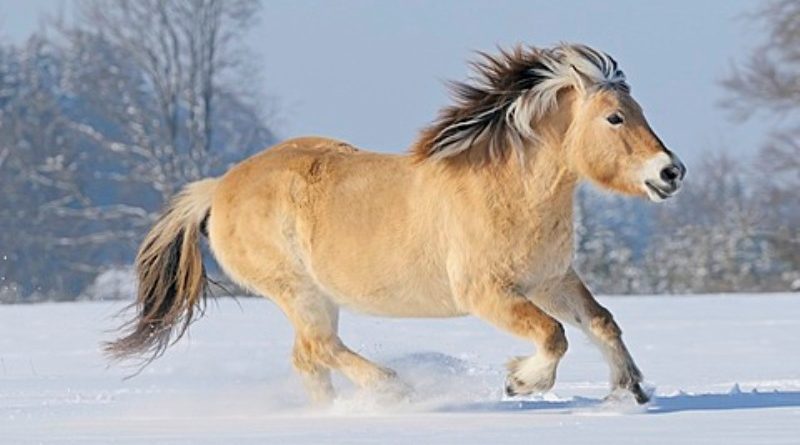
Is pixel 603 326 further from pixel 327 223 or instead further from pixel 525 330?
pixel 327 223

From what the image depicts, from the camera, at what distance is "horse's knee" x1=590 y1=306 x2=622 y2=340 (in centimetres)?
855

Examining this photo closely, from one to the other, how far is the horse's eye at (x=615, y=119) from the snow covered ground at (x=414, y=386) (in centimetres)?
126

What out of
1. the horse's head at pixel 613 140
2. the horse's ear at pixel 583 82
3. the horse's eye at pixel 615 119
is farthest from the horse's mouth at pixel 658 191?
the horse's ear at pixel 583 82

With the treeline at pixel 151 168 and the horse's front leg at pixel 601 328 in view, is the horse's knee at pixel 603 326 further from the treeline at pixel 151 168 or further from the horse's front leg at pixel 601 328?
the treeline at pixel 151 168

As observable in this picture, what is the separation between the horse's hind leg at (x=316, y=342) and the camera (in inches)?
370

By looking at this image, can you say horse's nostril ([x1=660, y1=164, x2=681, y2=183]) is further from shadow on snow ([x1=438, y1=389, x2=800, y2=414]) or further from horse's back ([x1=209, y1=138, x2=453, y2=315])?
horse's back ([x1=209, y1=138, x2=453, y2=315])

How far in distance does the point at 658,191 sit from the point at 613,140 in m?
0.34

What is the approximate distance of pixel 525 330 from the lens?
8.28 metres

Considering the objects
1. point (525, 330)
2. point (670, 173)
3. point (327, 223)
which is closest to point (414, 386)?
point (327, 223)

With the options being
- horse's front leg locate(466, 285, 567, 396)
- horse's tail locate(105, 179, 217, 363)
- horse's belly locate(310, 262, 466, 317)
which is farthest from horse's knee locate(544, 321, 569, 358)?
horse's tail locate(105, 179, 217, 363)

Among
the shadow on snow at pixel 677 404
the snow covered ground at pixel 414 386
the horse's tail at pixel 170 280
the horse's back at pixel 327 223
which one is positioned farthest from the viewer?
the horse's tail at pixel 170 280

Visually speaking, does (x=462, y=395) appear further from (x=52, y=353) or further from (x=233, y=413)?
(x=52, y=353)

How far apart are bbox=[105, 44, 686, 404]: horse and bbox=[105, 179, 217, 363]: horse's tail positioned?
0.28m

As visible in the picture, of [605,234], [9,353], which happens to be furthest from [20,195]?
[9,353]
